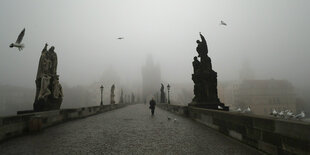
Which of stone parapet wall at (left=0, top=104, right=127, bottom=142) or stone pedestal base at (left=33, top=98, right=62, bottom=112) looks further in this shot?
stone pedestal base at (left=33, top=98, right=62, bottom=112)

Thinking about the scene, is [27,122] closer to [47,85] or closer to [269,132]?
[47,85]

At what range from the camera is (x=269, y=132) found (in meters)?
4.34

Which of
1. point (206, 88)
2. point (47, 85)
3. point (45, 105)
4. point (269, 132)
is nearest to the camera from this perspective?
point (269, 132)

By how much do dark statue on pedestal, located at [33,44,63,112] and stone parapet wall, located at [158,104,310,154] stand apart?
9.69 meters

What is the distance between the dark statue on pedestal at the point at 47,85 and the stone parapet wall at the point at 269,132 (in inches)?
382

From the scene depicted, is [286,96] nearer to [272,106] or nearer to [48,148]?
[272,106]

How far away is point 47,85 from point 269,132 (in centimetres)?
1148

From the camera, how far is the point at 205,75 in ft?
43.3

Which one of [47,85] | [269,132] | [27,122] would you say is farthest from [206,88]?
[27,122]

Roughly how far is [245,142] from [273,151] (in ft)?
3.93

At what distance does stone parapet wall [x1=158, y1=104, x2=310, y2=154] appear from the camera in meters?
3.46

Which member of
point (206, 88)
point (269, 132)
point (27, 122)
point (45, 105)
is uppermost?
point (206, 88)

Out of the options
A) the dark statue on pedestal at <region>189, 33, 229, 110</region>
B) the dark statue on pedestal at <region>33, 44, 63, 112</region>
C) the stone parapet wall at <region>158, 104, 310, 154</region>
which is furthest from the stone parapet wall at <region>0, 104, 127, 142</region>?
the dark statue on pedestal at <region>189, 33, 229, 110</region>

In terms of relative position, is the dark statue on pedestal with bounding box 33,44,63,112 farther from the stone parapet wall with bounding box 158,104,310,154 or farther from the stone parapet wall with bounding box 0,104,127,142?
the stone parapet wall with bounding box 158,104,310,154
